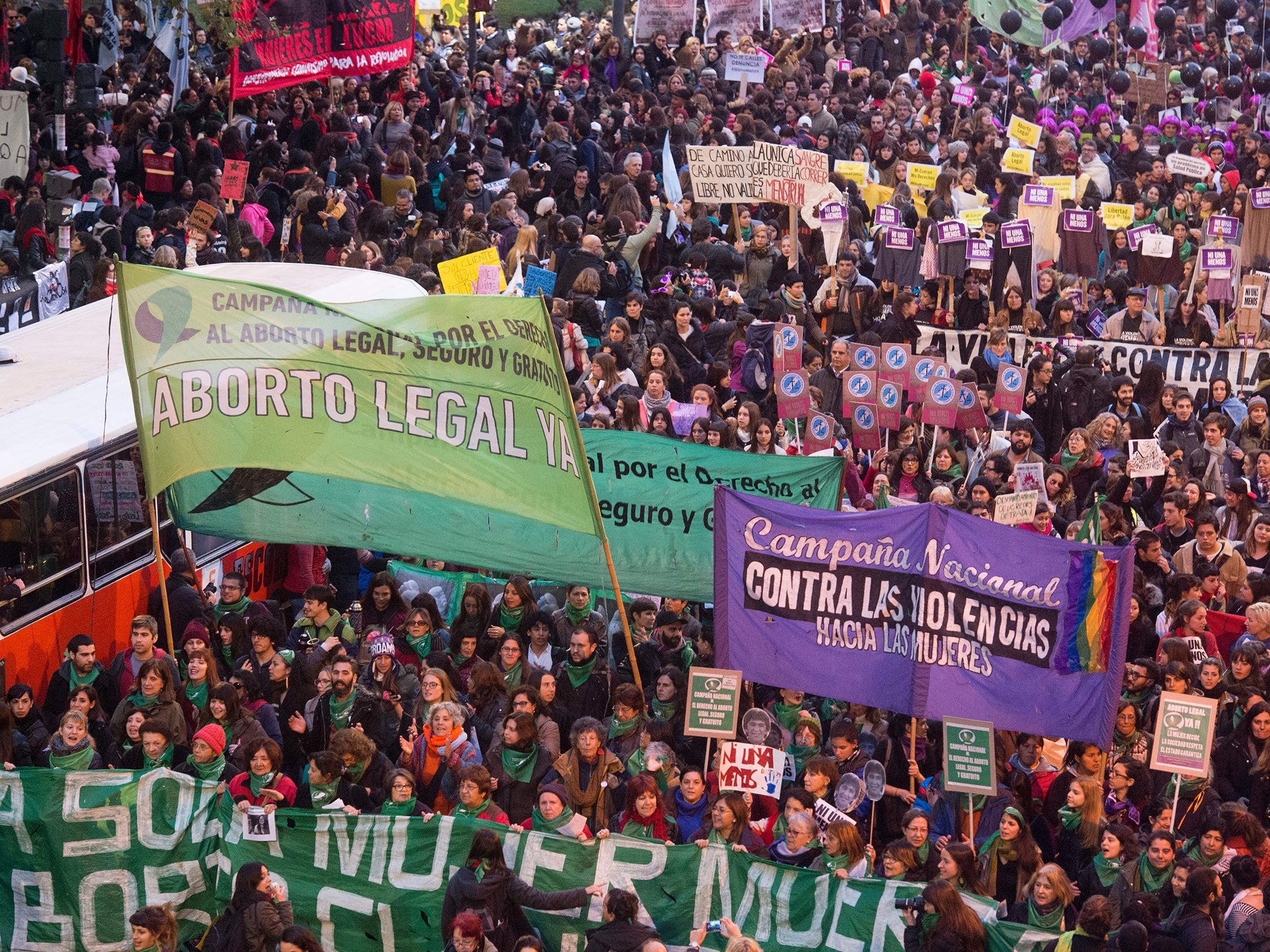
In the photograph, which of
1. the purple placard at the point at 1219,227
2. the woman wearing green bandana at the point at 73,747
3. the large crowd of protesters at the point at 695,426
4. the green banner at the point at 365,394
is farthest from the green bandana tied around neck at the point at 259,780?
the purple placard at the point at 1219,227

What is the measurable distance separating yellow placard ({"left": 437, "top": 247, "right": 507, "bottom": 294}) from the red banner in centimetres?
595

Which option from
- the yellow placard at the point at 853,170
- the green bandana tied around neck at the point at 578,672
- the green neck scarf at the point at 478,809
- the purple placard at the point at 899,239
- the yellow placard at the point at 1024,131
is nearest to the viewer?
the green neck scarf at the point at 478,809

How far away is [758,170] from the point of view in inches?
760

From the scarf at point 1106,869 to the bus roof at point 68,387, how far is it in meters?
5.39

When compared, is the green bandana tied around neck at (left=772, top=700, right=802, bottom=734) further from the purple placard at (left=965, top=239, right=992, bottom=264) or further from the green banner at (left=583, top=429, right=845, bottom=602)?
the purple placard at (left=965, top=239, right=992, bottom=264)

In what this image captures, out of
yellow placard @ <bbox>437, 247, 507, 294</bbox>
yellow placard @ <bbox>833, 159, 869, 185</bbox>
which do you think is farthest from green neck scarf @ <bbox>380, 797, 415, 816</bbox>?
yellow placard @ <bbox>833, 159, 869, 185</bbox>

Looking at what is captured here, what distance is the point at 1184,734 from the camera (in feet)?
32.1

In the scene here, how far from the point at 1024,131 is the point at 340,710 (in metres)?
14.6

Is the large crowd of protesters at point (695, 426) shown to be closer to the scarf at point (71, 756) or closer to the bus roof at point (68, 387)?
the scarf at point (71, 756)

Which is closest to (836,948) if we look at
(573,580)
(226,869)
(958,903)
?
(958,903)

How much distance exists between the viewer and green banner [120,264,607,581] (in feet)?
35.9

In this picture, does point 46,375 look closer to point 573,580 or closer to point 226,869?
point 573,580

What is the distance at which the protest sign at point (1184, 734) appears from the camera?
9742 mm

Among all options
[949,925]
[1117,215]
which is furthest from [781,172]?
[949,925]
